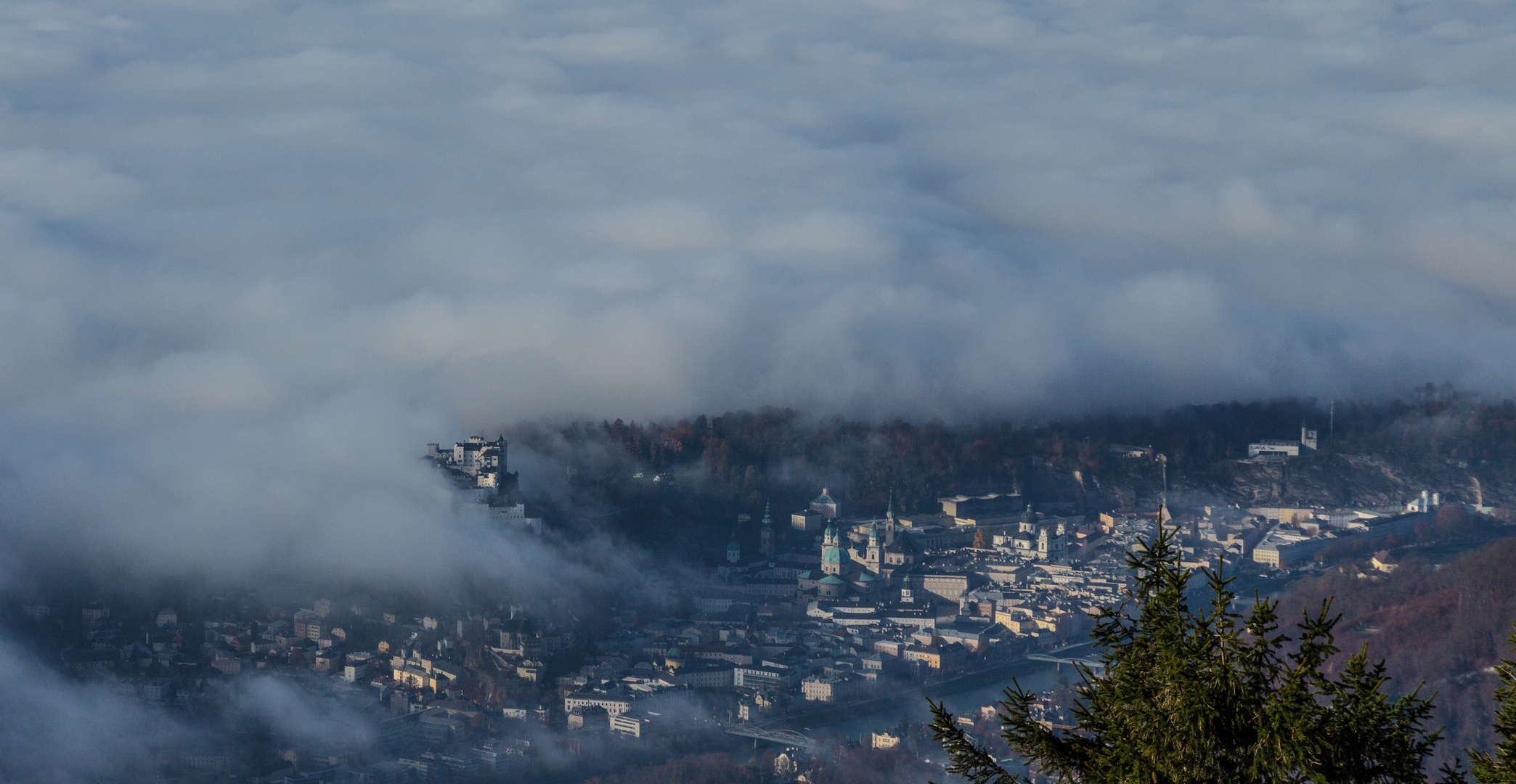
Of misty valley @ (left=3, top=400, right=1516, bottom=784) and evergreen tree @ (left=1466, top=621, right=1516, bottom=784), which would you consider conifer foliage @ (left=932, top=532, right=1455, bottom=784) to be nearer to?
evergreen tree @ (left=1466, top=621, right=1516, bottom=784)

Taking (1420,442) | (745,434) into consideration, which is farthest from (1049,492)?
(1420,442)

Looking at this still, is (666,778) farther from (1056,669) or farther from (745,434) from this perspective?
(745,434)

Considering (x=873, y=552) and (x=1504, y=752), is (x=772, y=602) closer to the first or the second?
(x=873, y=552)

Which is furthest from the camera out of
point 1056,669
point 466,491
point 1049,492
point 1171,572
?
point 1049,492

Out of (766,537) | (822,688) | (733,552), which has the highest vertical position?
(766,537)

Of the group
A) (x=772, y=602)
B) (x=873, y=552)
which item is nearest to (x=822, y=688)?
(x=772, y=602)

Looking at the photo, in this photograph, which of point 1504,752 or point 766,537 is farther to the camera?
point 766,537
